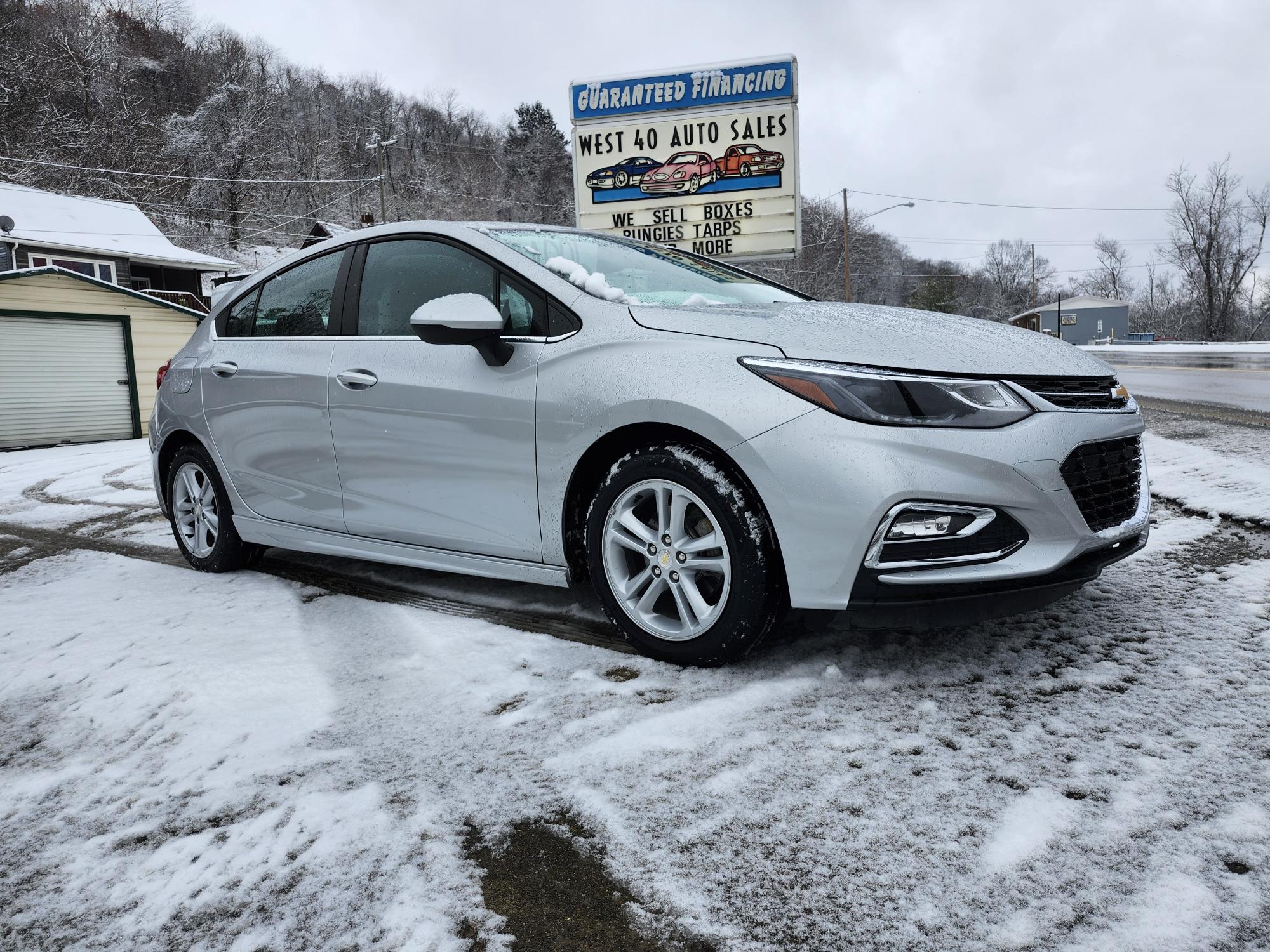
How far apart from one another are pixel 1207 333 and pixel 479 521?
72808mm

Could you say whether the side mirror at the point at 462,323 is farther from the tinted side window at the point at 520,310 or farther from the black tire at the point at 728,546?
the black tire at the point at 728,546

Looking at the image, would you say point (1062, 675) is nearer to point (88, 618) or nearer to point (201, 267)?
point (88, 618)

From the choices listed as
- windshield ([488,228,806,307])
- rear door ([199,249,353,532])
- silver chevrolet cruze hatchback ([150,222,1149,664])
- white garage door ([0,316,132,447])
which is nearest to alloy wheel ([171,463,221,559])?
A: rear door ([199,249,353,532])

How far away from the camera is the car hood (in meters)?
2.51

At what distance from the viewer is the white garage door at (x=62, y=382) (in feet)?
49.4

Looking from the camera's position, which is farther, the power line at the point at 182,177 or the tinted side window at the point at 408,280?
the power line at the point at 182,177

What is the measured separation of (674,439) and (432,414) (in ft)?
3.35

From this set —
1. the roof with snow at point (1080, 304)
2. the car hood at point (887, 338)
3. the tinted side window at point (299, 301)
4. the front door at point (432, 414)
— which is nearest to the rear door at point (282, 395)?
the tinted side window at point (299, 301)

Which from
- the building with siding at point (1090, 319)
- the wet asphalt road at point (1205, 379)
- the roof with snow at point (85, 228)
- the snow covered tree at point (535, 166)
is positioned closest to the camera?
the wet asphalt road at point (1205, 379)

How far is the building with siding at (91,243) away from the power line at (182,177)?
15357 millimetres

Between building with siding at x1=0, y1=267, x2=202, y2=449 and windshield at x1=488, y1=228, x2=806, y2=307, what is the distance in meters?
15.0

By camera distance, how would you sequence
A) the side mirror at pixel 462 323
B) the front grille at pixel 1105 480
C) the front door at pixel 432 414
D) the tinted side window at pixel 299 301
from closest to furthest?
the front grille at pixel 1105 480, the side mirror at pixel 462 323, the front door at pixel 432 414, the tinted side window at pixel 299 301

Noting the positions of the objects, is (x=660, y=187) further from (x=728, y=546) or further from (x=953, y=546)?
(x=953, y=546)

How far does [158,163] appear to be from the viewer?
52469 mm
